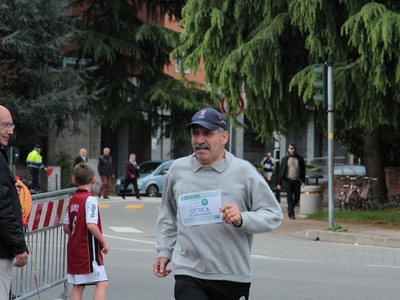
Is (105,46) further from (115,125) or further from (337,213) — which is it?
(337,213)

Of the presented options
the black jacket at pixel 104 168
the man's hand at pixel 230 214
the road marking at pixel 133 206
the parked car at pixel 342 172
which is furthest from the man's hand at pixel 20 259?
the parked car at pixel 342 172

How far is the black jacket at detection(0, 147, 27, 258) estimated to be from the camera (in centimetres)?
652

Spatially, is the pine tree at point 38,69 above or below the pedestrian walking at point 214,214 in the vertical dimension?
above

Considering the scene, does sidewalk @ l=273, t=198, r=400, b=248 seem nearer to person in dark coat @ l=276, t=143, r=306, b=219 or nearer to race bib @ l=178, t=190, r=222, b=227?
person in dark coat @ l=276, t=143, r=306, b=219

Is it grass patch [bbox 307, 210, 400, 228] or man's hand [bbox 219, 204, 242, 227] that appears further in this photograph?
grass patch [bbox 307, 210, 400, 228]

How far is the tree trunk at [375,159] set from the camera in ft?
86.8

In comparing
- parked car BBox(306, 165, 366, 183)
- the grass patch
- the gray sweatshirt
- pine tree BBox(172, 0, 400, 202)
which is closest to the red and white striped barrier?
the gray sweatshirt

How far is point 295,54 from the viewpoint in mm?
24281

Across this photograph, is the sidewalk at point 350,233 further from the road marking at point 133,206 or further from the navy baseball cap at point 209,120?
the navy baseball cap at point 209,120

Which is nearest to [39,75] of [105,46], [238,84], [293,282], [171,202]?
[105,46]

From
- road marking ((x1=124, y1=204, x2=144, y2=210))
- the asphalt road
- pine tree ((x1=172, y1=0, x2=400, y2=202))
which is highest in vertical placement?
pine tree ((x1=172, y1=0, x2=400, y2=202))

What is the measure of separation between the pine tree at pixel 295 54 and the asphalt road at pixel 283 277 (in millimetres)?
5433

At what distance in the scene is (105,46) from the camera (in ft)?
134

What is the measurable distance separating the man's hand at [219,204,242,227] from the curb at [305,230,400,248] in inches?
492
